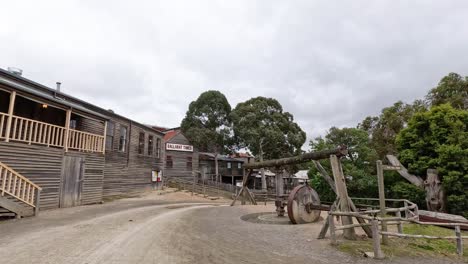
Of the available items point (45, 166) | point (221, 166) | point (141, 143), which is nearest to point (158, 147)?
point (141, 143)

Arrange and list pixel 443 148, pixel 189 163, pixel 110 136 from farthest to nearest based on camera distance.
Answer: pixel 189 163 < pixel 110 136 < pixel 443 148

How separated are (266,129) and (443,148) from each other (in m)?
20.6

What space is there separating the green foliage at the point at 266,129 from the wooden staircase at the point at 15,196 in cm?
2620

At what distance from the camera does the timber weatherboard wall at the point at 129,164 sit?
804 inches

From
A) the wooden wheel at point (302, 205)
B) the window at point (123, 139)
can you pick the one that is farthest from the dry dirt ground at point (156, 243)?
the window at point (123, 139)

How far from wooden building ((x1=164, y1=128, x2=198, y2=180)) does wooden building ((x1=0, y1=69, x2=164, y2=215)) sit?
31.9 feet

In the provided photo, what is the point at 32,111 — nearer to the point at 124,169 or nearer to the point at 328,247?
the point at 124,169

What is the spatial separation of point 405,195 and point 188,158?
25031 millimetres

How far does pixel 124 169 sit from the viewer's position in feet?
72.8

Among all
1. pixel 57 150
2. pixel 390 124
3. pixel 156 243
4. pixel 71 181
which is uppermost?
pixel 390 124

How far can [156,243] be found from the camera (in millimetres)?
7246

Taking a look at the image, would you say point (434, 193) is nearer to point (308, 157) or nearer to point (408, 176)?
point (408, 176)

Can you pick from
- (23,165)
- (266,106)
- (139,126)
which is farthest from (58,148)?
(266,106)

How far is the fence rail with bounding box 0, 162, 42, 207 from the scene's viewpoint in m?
10.2
